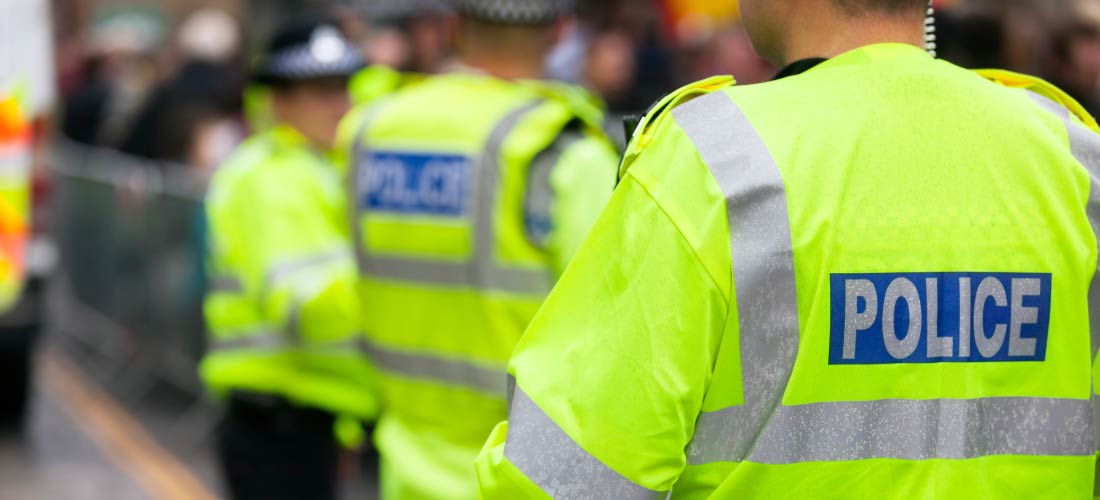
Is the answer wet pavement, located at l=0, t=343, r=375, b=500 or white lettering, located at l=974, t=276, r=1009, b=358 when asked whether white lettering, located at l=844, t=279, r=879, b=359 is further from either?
wet pavement, located at l=0, t=343, r=375, b=500

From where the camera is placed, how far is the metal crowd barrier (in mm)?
8836

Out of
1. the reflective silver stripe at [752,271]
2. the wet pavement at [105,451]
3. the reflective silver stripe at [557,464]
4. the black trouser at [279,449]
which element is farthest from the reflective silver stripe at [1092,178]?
the wet pavement at [105,451]

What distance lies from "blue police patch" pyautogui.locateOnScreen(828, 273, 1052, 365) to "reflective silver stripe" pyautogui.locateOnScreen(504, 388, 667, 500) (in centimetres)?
30

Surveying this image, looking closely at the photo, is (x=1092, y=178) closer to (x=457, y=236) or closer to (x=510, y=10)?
(x=457, y=236)

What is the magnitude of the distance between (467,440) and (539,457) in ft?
4.90

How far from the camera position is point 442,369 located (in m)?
3.48

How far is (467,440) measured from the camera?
11.4 ft

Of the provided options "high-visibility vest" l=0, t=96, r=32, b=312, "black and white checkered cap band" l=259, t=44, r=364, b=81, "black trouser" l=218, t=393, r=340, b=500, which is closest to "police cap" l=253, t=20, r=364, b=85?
"black and white checkered cap band" l=259, t=44, r=364, b=81

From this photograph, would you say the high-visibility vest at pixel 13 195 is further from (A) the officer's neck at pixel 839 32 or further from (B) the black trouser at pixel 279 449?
(A) the officer's neck at pixel 839 32

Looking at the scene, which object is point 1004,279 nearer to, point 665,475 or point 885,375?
point 885,375

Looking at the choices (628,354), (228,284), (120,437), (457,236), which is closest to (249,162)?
(228,284)

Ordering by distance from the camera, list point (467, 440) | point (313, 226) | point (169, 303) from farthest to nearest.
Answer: point (169, 303), point (313, 226), point (467, 440)

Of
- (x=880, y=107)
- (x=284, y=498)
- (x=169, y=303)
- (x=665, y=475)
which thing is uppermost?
(x=880, y=107)

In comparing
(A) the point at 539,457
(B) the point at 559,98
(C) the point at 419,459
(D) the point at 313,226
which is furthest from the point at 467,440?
(A) the point at 539,457
